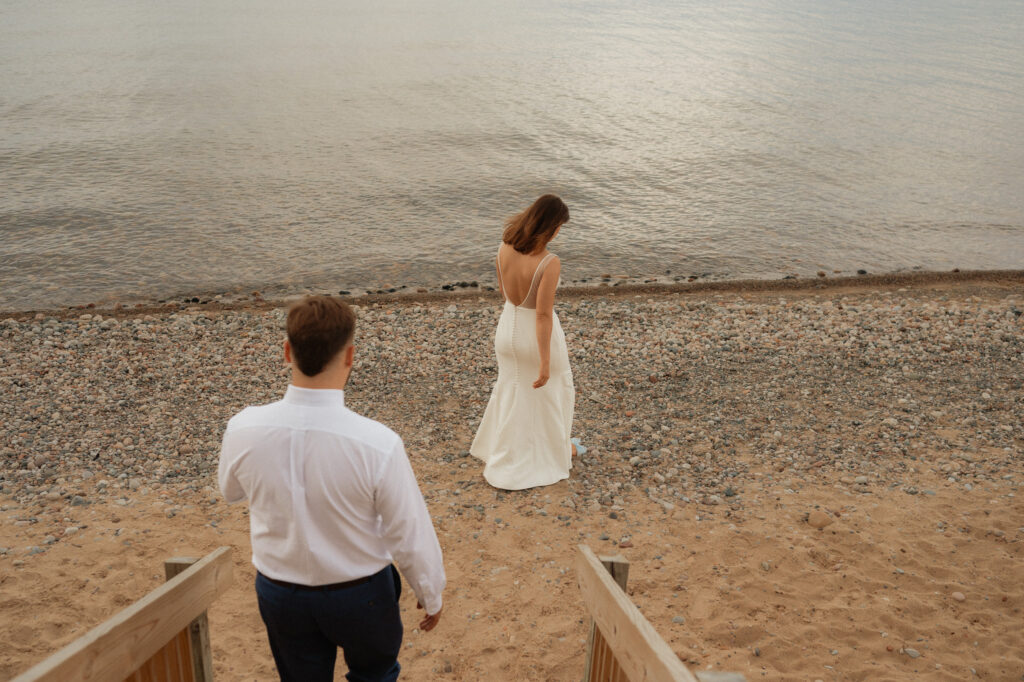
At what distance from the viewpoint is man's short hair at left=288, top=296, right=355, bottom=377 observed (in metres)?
2.53

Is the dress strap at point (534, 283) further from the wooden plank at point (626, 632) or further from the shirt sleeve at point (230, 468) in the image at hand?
the shirt sleeve at point (230, 468)

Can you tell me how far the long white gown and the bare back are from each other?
3.1 inches

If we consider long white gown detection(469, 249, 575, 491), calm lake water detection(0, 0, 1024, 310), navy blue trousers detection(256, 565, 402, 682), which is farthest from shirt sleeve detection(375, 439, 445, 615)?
calm lake water detection(0, 0, 1024, 310)

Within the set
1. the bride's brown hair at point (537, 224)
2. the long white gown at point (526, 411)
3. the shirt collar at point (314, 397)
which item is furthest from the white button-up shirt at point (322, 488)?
the long white gown at point (526, 411)

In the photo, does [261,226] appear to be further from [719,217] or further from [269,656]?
[269,656]

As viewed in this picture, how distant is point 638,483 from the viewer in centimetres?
697

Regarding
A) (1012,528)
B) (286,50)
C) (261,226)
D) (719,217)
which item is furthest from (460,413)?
(286,50)

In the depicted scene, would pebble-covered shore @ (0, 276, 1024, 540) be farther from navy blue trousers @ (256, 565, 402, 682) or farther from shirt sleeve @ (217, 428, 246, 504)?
shirt sleeve @ (217, 428, 246, 504)

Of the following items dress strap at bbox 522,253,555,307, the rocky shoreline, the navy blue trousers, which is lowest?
the rocky shoreline

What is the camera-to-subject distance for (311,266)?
15.6m

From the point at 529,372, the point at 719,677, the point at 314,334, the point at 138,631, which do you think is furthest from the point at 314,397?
the point at 529,372

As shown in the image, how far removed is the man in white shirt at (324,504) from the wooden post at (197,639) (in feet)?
1.59

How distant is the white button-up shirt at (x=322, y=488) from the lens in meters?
2.51

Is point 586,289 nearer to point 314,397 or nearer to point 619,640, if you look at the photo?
point 619,640
